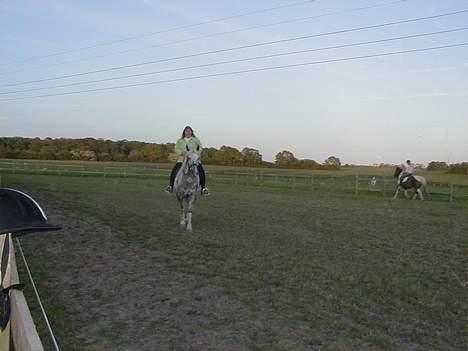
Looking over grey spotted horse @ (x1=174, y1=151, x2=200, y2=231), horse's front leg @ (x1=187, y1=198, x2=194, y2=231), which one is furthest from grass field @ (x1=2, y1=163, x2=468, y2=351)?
grey spotted horse @ (x1=174, y1=151, x2=200, y2=231)

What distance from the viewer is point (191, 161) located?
11125 millimetres

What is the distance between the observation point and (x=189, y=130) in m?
11.3

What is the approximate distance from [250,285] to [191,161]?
533 centimetres

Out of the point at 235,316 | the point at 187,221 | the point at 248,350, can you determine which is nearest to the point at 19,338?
the point at 248,350

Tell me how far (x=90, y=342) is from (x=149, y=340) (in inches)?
21.2

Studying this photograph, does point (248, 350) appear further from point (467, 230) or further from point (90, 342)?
point (467, 230)

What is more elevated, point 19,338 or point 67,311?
point 19,338

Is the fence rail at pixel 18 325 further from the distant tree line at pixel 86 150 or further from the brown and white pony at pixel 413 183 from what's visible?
the distant tree line at pixel 86 150

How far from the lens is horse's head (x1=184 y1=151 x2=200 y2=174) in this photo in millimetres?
11086

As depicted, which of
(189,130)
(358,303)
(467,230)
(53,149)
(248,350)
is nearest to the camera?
(248,350)

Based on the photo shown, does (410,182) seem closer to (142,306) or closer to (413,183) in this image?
(413,183)

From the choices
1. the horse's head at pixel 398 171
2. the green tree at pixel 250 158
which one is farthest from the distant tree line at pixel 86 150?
the horse's head at pixel 398 171

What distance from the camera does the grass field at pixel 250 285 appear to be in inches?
176

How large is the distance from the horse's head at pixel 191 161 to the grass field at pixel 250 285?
4.87 feet
